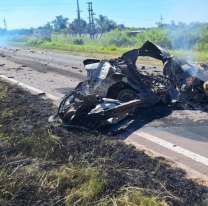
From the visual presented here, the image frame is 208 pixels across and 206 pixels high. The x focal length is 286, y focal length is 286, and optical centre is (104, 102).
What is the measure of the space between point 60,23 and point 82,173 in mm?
113126

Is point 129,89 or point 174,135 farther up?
point 129,89

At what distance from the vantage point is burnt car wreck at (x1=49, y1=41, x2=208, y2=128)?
5332mm

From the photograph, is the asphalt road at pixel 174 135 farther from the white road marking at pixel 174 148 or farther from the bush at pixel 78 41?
the bush at pixel 78 41

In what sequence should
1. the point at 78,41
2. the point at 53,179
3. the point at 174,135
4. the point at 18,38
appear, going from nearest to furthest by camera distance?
the point at 53,179, the point at 174,135, the point at 78,41, the point at 18,38

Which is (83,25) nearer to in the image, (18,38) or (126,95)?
(18,38)

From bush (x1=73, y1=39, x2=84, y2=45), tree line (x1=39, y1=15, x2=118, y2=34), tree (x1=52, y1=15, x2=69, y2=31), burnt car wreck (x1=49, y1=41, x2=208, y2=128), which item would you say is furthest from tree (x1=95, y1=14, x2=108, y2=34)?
burnt car wreck (x1=49, y1=41, x2=208, y2=128)

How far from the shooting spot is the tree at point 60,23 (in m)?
109

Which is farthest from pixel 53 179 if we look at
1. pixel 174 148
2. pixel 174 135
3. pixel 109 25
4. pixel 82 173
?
pixel 109 25

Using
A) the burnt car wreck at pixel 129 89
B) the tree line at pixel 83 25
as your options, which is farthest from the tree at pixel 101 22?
the burnt car wreck at pixel 129 89

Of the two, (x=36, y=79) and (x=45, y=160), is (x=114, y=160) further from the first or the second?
(x=36, y=79)

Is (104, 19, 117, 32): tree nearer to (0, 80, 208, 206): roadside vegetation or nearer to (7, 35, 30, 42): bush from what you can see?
(7, 35, 30, 42): bush

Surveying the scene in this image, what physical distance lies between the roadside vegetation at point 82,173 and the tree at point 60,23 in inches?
4238

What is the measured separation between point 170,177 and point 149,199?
65 centimetres

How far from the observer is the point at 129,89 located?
6.14 m
